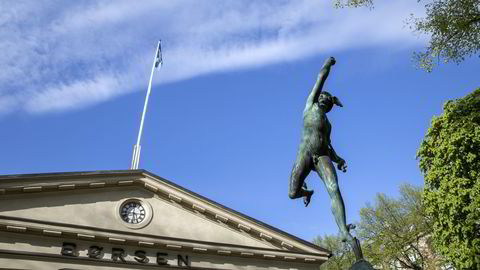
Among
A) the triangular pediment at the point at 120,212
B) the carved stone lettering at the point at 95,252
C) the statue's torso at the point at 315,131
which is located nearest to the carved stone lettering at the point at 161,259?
the triangular pediment at the point at 120,212

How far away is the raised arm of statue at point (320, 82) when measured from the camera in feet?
14.7

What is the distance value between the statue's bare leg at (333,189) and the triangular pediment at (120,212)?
16.1 metres

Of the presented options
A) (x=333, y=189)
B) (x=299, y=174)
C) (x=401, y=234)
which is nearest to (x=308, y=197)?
(x=299, y=174)

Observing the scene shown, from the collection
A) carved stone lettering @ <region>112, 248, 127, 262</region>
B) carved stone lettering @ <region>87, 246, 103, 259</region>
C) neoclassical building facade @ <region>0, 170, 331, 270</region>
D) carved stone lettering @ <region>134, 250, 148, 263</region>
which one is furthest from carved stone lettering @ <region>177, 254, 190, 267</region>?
carved stone lettering @ <region>87, 246, 103, 259</region>

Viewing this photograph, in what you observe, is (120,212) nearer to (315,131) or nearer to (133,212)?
(133,212)

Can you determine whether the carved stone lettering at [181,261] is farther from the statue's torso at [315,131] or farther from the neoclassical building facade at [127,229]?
the statue's torso at [315,131]

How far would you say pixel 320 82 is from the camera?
451 cm

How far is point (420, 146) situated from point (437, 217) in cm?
383

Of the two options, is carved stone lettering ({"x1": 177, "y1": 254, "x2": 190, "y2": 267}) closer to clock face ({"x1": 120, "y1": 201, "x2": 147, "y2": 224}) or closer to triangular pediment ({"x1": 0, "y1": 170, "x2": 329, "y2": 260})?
triangular pediment ({"x1": 0, "y1": 170, "x2": 329, "y2": 260})

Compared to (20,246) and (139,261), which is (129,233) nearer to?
(139,261)

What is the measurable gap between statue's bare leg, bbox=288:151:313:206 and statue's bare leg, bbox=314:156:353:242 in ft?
0.32

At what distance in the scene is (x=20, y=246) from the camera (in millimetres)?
17141

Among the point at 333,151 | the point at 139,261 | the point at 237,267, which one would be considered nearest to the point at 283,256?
the point at 237,267

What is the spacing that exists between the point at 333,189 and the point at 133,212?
17572 mm
